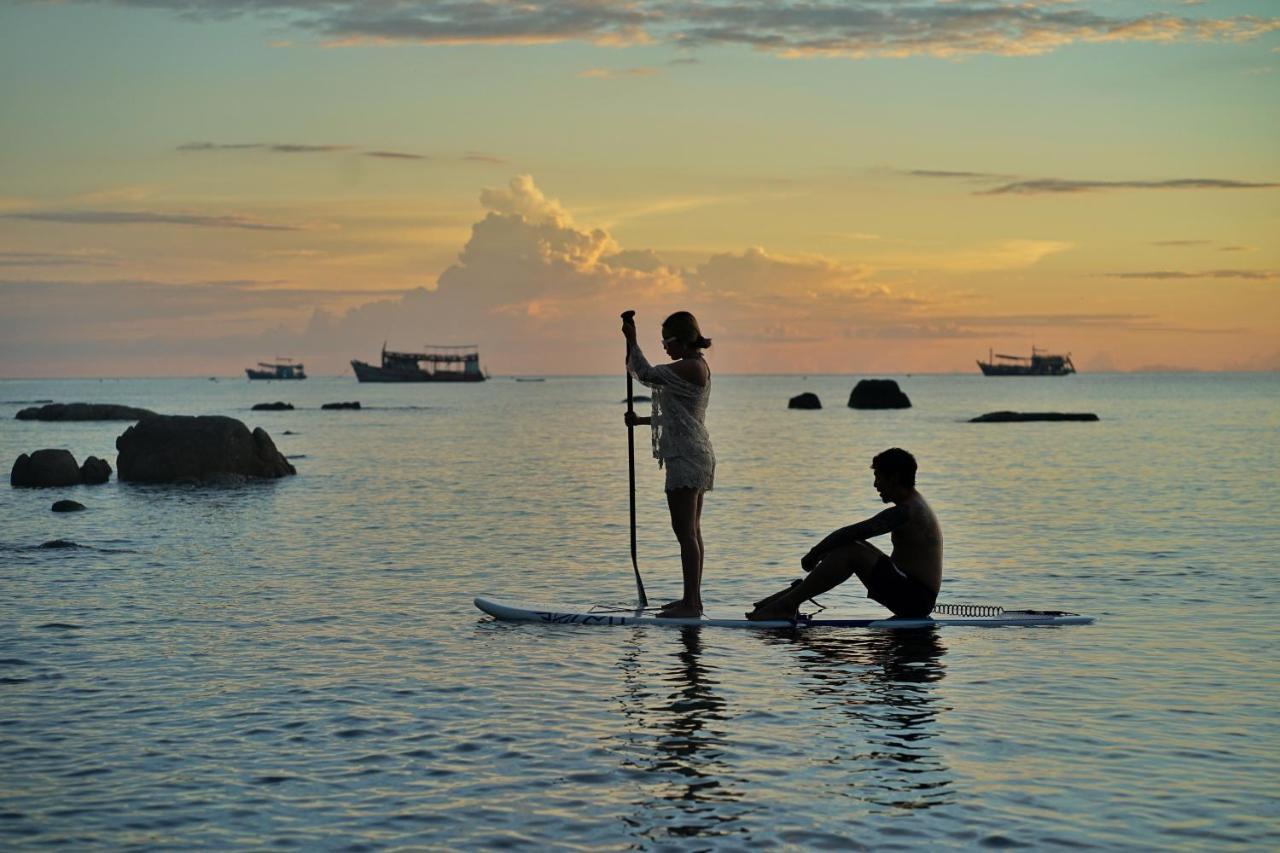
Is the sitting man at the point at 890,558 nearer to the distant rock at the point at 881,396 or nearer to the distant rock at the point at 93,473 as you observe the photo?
the distant rock at the point at 93,473

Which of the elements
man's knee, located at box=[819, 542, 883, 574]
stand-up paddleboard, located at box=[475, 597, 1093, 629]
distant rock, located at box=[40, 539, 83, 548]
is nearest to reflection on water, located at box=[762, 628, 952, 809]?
stand-up paddleboard, located at box=[475, 597, 1093, 629]

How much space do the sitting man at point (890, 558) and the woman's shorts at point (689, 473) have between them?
1.30m

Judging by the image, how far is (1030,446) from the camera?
59.1 m

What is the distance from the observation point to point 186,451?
3619cm

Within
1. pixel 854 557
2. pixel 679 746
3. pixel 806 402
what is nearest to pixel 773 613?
pixel 854 557

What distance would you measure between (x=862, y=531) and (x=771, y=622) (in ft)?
4.93

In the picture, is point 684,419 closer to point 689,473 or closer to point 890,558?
point 689,473

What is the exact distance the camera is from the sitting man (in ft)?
42.9

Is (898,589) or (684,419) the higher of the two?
(684,419)

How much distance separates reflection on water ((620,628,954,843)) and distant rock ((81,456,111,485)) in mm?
27277

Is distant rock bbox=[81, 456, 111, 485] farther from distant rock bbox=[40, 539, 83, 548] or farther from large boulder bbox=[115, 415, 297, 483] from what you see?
distant rock bbox=[40, 539, 83, 548]

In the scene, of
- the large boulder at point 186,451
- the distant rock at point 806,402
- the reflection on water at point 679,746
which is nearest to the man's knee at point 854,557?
the reflection on water at point 679,746

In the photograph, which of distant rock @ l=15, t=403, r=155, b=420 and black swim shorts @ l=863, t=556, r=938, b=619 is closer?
black swim shorts @ l=863, t=556, r=938, b=619

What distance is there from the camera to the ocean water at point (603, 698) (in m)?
7.90
